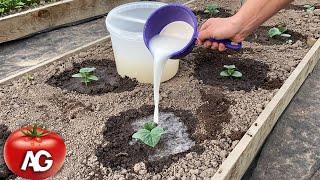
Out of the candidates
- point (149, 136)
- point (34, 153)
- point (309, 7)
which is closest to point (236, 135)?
point (149, 136)

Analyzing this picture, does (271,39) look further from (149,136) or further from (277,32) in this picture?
(149,136)

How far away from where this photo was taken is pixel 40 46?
151 inches

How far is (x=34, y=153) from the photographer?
104 cm

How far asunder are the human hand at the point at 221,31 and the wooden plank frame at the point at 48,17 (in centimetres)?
207

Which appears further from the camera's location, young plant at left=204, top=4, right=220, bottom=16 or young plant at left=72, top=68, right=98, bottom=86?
young plant at left=204, top=4, right=220, bottom=16

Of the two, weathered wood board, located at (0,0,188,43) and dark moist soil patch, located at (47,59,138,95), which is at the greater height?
dark moist soil patch, located at (47,59,138,95)

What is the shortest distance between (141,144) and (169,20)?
2.38 feet

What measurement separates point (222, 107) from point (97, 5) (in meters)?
2.38

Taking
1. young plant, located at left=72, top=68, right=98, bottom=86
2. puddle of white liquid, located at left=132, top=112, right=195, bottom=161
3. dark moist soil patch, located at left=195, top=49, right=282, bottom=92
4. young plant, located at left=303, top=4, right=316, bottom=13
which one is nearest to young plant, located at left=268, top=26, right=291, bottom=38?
dark moist soil patch, located at left=195, top=49, right=282, bottom=92

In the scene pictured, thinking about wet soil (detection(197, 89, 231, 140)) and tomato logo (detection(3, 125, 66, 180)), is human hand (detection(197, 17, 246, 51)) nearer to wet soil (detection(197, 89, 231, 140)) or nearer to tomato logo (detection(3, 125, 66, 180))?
wet soil (detection(197, 89, 231, 140))

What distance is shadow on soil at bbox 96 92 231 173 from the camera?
204 centimetres

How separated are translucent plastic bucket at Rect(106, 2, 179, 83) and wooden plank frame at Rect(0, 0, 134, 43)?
1379 mm

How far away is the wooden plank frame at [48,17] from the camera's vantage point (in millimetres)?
3713

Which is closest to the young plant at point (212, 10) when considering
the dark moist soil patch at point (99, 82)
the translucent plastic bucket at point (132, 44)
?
the translucent plastic bucket at point (132, 44)
